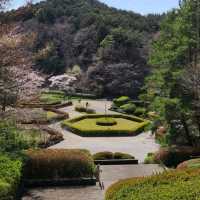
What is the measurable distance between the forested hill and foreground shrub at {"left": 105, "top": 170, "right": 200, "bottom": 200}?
42026 millimetres

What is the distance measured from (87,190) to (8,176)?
4.63 meters

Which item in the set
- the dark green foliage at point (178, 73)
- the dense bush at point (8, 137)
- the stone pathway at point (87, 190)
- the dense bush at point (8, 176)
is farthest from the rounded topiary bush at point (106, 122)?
the dense bush at point (8, 176)

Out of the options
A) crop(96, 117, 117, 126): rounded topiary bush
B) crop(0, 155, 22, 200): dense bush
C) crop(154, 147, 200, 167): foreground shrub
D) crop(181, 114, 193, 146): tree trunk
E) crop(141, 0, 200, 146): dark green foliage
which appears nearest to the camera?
crop(0, 155, 22, 200): dense bush

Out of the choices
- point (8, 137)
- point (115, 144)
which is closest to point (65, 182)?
point (8, 137)

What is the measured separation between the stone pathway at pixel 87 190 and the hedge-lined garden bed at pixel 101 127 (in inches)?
705

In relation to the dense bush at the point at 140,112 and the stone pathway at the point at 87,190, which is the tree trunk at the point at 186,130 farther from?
the dense bush at the point at 140,112

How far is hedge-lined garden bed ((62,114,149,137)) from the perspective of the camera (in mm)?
39222

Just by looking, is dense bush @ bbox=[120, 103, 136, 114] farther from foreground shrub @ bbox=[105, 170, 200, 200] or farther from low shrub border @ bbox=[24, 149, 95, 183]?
foreground shrub @ bbox=[105, 170, 200, 200]

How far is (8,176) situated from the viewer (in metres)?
13.6

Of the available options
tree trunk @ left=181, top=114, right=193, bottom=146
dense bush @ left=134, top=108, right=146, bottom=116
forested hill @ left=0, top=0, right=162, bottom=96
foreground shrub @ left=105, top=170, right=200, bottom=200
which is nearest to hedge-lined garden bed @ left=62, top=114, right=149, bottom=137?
dense bush @ left=134, top=108, right=146, bottom=116

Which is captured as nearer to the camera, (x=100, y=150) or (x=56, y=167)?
(x=56, y=167)

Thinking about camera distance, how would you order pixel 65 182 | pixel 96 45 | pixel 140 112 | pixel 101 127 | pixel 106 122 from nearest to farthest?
pixel 65 182
pixel 101 127
pixel 106 122
pixel 140 112
pixel 96 45

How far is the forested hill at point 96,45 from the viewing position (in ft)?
214

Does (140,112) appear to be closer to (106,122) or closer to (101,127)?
(106,122)
